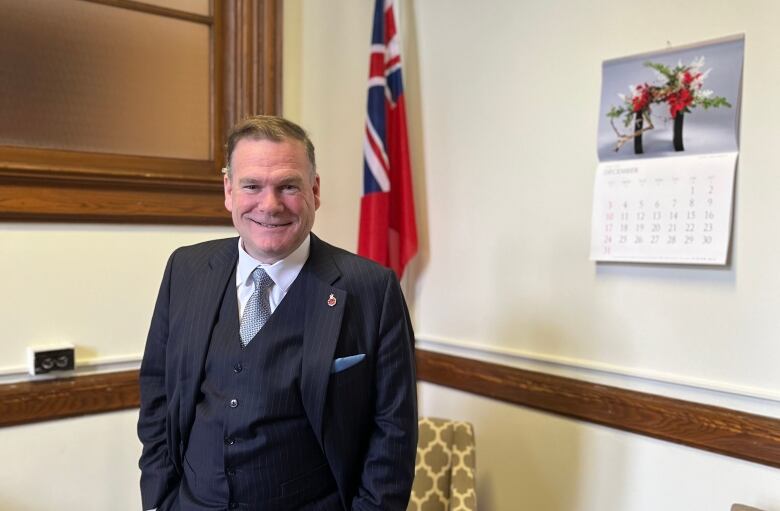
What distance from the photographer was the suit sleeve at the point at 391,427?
138cm

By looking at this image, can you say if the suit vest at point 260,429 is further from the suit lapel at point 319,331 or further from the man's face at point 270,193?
the man's face at point 270,193

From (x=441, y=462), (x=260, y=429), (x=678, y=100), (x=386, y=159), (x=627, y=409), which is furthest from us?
(x=386, y=159)

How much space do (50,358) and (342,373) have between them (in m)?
1.12

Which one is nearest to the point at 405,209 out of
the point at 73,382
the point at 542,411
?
the point at 542,411

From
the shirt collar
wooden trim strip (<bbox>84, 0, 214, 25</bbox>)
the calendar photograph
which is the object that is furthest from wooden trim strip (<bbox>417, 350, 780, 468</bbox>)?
wooden trim strip (<bbox>84, 0, 214, 25</bbox>)

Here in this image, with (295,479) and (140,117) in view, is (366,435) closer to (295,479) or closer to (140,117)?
(295,479)

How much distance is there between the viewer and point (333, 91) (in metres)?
2.51

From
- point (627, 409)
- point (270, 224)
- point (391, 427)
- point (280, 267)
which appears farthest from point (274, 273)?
point (627, 409)

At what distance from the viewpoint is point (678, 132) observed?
5.79ft

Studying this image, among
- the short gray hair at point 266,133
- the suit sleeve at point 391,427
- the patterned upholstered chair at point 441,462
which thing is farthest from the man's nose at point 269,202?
the patterned upholstered chair at point 441,462

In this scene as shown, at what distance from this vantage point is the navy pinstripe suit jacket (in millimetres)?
1352

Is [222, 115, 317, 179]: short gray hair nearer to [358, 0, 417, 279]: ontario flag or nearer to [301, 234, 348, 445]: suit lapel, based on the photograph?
[301, 234, 348, 445]: suit lapel

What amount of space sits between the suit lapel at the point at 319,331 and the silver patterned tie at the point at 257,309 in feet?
0.30

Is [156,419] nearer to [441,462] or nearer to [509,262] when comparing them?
[441,462]
